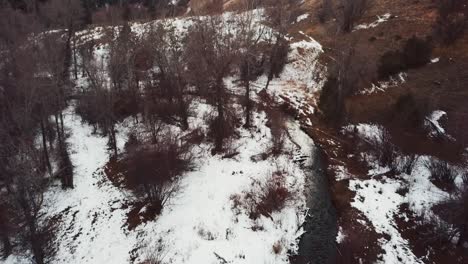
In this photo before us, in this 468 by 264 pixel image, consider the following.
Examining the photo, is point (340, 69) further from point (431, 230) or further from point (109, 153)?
point (109, 153)

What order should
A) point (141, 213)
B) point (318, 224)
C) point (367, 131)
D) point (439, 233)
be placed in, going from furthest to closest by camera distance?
1. point (367, 131)
2. point (141, 213)
3. point (318, 224)
4. point (439, 233)

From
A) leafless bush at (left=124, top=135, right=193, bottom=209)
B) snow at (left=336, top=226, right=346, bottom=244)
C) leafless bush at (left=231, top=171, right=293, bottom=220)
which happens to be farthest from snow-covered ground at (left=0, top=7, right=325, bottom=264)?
snow at (left=336, top=226, right=346, bottom=244)

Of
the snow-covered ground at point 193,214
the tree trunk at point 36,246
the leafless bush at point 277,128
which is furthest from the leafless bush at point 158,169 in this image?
the leafless bush at point 277,128

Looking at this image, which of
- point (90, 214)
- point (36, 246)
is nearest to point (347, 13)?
point (90, 214)

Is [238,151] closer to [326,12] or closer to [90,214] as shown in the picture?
[90,214]

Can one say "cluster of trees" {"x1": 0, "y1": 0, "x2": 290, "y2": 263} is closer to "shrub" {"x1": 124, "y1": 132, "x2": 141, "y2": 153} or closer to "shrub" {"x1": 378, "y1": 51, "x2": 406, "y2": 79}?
"shrub" {"x1": 124, "y1": 132, "x2": 141, "y2": 153}

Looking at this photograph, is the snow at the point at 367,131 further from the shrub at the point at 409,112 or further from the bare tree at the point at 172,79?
the bare tree at the point at 172,79

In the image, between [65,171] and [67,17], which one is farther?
[67,17]
